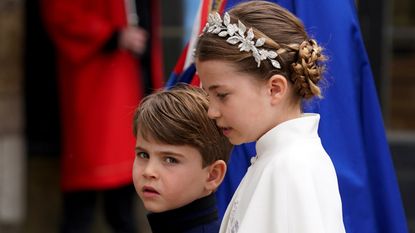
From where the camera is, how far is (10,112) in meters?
5.93

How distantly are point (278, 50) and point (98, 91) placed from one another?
10.1ft

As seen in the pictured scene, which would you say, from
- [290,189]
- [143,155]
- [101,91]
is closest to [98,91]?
[101,91]

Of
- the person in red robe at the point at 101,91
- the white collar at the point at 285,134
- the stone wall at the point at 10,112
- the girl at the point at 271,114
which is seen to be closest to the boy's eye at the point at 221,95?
the girl at the point at 271,114

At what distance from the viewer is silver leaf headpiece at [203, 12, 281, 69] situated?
7.79 feet

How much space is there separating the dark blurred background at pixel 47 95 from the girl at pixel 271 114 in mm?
3450

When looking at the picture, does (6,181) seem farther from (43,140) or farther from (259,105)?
(259,105)

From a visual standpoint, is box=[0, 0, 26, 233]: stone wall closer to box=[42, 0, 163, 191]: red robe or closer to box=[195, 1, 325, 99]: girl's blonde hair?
box=[42, 0, 163, 191]: red robe

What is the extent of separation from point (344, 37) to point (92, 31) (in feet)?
8.55

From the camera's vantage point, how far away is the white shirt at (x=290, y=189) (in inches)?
88.2

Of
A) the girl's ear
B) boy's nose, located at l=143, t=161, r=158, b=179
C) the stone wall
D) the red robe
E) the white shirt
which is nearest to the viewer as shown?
the white shirt

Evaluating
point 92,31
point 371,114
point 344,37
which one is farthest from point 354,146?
point 92,31

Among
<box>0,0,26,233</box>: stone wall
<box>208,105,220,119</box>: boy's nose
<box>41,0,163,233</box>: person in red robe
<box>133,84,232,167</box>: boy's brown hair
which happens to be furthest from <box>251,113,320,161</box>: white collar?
<box>0,0,26,233</box>: stone wall

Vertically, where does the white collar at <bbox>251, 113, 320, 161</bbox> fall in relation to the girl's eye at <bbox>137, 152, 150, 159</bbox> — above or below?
above

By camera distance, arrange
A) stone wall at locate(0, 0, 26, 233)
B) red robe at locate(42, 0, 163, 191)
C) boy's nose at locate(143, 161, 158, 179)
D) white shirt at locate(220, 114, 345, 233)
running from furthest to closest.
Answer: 1. stone wall at locate(0, 0, 26, 233)
2. red robe at locate(42, 0, 163, 191)
3. boy's nose at locate(143, 161, 158, 179)
4. white shirt at locate(220, 114, 345, 233)
